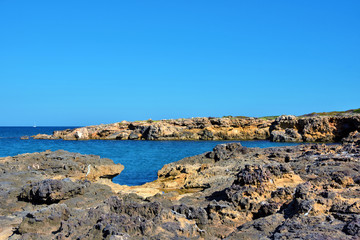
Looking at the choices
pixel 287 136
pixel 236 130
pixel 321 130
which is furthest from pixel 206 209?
pixel 236 130

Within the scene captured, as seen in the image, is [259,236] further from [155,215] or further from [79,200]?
[79,200]

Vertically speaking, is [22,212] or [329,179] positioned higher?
[329,179]

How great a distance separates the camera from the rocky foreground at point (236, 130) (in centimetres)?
5047

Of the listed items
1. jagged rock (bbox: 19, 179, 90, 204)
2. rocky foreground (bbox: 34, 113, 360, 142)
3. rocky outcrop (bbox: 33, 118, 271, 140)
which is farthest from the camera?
rocky outcrop (bbox: 33, 118, 271, 140)

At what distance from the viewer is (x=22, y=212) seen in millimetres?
8266

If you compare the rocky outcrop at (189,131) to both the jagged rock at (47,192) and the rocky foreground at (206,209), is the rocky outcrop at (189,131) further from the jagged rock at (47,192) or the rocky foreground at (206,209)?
the jagged rock at (47,192)

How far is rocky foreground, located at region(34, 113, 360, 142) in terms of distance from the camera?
50469 mm

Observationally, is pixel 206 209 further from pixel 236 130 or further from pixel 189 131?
pixel 189 131

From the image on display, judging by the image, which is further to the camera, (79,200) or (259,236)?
(79,200)

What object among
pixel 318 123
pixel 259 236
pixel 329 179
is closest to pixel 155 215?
pixel 259 236

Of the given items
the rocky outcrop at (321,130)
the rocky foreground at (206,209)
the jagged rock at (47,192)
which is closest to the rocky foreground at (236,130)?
the rocky outcrop at (321,130)

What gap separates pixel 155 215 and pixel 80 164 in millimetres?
10223

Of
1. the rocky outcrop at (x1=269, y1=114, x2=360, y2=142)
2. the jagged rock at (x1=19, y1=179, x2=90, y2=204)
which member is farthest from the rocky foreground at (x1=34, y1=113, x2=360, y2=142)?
the jagged rock at (x1=19, y1=179, x2=90, y2=204)

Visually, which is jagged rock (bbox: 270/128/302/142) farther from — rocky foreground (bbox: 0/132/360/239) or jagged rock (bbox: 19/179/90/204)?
jagged rock (bbox: 19/179/90/204)
